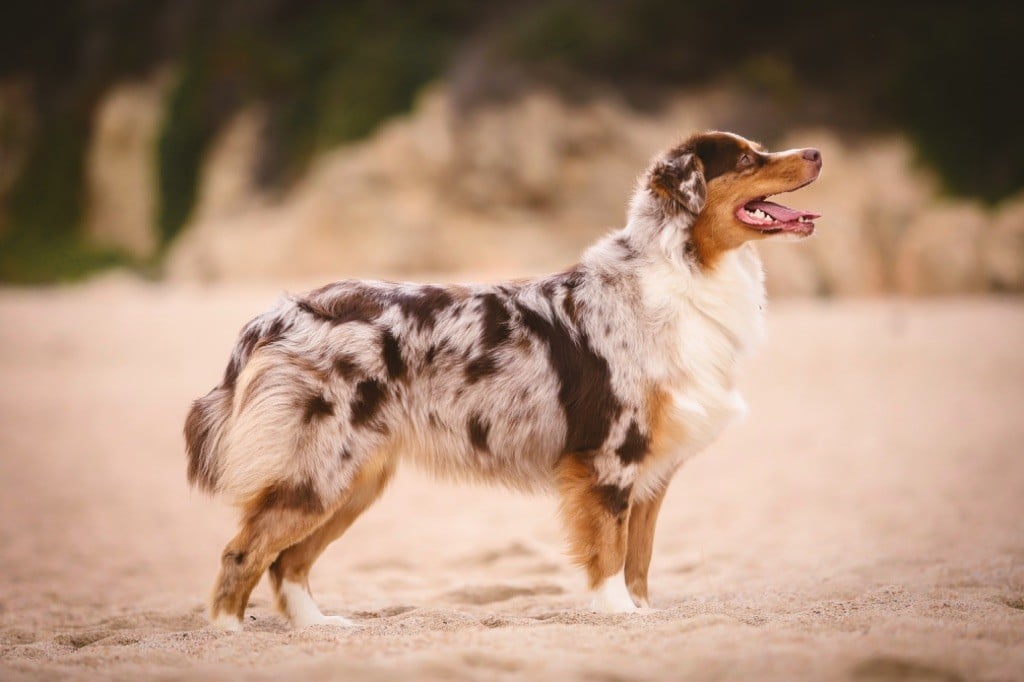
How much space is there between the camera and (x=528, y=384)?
4586 mm

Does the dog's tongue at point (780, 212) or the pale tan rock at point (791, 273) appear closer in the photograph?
the dog's tongue at point (780, 212)

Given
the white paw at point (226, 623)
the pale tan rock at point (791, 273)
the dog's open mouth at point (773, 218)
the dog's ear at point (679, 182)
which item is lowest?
the white paw at point (226, 623)

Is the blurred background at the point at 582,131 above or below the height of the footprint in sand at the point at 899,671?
above

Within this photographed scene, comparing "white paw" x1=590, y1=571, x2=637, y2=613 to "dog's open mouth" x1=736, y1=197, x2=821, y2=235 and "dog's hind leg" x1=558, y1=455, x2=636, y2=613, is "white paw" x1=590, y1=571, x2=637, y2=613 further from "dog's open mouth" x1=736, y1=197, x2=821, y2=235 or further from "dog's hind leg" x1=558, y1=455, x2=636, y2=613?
"dog's open mouth" x1=736, y1=197, x2=821, y2=235

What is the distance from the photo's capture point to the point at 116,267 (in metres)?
25.0

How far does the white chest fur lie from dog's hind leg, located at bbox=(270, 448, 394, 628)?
127 cm

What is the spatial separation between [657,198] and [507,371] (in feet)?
3.57

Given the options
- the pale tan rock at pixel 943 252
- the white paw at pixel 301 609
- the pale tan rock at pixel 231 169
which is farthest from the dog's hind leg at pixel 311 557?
the pale tan rock at pixel 231 169

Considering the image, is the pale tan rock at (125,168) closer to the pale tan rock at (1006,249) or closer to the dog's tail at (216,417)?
the pale tan rock at (1006,249)

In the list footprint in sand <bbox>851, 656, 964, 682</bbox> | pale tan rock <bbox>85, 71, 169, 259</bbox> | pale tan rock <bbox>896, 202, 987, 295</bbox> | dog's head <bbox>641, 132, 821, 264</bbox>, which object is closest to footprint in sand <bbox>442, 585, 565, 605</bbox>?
dog's head <bbox>641, 132, 821, 264</bbox>

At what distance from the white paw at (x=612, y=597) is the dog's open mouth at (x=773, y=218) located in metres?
1.72

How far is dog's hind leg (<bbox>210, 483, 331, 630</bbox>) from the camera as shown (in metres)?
4.38

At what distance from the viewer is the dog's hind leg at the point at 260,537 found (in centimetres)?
438

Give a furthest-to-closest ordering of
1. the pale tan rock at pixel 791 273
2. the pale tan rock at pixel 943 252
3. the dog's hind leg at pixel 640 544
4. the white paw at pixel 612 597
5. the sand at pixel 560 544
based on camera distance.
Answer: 1. the pale tan rock at pixel 791 273
2. the pale tan rock at pixel 943 252
3. the dog's hind leg at pixel 640 544
4. the white paw at pixel 612 597
5. the sand at pixel 560 544
